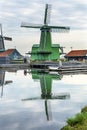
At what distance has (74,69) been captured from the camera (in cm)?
6178

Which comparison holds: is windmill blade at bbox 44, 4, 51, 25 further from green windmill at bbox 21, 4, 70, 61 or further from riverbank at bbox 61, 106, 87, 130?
riverbank at bbox 61, 106, 87, 130

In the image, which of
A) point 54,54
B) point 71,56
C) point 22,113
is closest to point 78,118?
point 22,113

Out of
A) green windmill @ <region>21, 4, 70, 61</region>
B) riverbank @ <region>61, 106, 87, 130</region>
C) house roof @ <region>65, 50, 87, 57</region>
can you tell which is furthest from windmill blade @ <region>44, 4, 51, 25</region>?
riverbank @ <region>61, 106, 87, 130</region>

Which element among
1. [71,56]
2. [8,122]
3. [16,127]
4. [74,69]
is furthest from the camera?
[71,56]

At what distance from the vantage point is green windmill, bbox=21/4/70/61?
3059 inches

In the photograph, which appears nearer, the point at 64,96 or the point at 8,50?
the point at 64,96

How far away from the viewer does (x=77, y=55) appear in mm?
102750

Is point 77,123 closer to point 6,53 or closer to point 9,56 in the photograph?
point 9,56

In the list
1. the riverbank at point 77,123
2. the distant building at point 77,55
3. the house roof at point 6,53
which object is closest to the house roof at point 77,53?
the distant building at point 77,55

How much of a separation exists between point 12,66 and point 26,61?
21.6ft

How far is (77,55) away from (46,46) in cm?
2656

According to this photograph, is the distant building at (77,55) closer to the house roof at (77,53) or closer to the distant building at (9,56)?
the house roof at (77,53)

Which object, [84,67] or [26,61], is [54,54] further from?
[84,67]

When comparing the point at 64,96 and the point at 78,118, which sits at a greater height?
the point at 78,118
